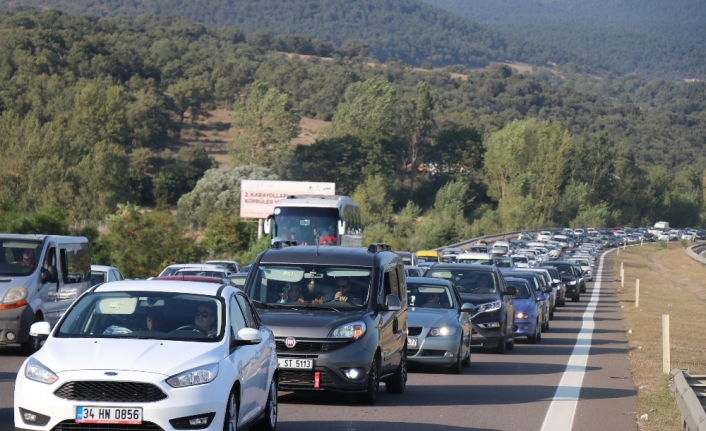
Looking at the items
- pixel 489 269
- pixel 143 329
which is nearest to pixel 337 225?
pixel 489 269

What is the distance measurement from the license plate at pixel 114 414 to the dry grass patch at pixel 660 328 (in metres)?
6.32

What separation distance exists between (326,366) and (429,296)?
6478mm

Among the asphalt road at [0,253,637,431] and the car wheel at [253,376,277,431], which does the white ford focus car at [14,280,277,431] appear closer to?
the car wheel at [253,376,277,431]

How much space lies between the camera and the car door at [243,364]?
940 centimetres

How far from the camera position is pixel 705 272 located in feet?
241

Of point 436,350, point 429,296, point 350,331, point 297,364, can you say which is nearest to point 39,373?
point 297,364

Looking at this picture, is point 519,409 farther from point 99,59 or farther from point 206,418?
point 99,59

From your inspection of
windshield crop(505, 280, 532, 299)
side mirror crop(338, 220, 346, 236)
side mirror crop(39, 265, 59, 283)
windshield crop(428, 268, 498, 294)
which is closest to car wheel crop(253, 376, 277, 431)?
side mirror crop(39, 265, 59, 283)

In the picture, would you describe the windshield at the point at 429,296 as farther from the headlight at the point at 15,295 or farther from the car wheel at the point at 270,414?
the car wheel at the point at 270,414

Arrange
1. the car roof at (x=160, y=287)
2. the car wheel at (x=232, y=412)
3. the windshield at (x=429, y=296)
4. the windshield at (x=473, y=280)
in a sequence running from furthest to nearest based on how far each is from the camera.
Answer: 1. the windshield at (x=473, y=280)
2. the windshield at (x=429, y=296)
3. the car roof at (x=160, y=287)
4. the car wheel at (x=232, y=412)

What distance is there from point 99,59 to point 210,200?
66997mm

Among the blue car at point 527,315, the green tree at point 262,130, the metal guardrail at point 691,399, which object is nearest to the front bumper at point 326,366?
the metal guardrail at point 691,399

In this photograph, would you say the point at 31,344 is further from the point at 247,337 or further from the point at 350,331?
the point at 247,337

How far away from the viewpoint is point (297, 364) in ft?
41.6
